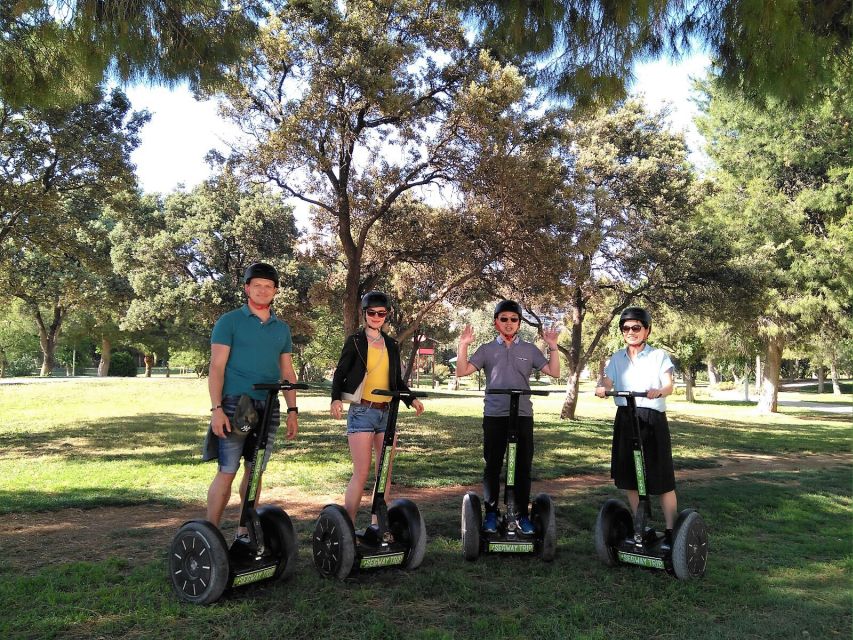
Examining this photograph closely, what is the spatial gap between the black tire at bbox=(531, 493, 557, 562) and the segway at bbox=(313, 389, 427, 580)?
0.98 m

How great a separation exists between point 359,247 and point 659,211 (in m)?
9.90

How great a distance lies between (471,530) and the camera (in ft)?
15.5

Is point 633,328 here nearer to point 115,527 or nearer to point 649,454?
point 649,454

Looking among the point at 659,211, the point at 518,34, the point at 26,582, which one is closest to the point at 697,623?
the point at 26,582

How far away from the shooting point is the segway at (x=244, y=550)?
3748 mm

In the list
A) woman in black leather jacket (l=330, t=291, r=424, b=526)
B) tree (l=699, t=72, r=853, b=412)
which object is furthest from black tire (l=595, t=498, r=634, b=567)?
tree (l=699, t=72, r=853, b=412)

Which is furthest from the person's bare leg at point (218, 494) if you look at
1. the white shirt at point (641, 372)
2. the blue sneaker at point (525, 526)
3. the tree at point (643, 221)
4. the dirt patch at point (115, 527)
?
the tree at point (643, 221)

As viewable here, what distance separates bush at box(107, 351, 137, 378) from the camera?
55094 millimetres

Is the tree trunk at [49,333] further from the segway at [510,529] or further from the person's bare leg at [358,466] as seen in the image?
the segway at [510,529]

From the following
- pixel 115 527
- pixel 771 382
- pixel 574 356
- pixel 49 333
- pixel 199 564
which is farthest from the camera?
pixel 49 333

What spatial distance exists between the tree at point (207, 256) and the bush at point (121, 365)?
91.9ft

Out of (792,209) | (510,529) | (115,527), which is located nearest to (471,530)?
(510,529)

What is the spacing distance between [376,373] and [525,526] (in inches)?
66.0

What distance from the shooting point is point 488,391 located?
5.05m
